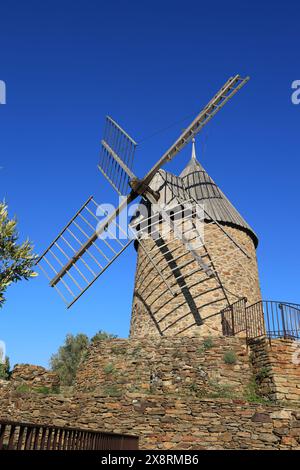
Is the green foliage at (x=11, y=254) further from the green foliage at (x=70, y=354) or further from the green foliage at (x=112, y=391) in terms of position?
the green foliage at (x=70, y=354)

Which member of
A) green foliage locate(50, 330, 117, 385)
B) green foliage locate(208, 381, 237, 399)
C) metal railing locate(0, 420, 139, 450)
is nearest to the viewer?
metal railing locate(0, 420, 139, 450)

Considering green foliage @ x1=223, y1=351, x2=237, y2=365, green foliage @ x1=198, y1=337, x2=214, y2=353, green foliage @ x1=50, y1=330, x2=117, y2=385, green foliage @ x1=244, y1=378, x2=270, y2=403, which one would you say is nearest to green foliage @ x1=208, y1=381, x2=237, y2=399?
green foliage @ x1=244, y1=378, x2=270, y2=403

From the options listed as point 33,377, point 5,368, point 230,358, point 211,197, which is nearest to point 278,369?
point 230,358

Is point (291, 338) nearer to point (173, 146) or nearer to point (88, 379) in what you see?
point (88, 379)

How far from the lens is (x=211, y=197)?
537 inches

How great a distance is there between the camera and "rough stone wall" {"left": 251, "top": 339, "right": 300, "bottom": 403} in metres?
8.02

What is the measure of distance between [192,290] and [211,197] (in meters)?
3.58

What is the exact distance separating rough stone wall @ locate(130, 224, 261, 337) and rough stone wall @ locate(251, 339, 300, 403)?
257 cm

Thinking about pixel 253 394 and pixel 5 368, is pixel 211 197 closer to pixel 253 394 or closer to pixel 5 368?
pixel 253 394

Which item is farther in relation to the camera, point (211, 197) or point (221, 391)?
point (211, 197)

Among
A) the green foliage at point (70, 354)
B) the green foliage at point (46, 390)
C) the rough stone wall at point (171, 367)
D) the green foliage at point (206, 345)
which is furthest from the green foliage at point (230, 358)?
the green foliage at point (70, 354)

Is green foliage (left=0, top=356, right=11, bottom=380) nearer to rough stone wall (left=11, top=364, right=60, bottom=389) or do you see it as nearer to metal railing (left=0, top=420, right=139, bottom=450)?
rough stone wall (left=11, top=364, right=60, bottom=389)

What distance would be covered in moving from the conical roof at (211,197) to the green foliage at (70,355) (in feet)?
33.5

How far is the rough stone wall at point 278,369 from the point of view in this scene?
8.02 meters
